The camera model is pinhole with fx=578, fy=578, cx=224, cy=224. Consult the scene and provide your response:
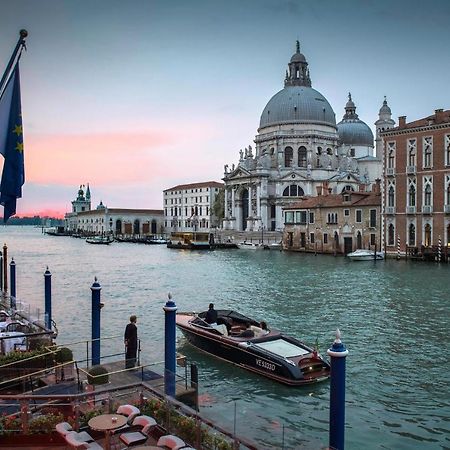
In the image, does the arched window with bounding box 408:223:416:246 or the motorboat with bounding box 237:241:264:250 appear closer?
the arched window with bounding box 408:223:416:246

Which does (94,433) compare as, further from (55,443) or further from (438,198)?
(438,198)

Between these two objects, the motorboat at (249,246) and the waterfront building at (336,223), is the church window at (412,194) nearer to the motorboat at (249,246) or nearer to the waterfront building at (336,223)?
the waterfront building at (336,223)

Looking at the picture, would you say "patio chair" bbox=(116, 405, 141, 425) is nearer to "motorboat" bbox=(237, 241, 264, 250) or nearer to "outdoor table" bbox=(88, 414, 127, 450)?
"outdoor table" bbox=(88, 414, 127, 450)

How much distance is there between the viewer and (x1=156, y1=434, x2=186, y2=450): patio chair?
7.08 metres

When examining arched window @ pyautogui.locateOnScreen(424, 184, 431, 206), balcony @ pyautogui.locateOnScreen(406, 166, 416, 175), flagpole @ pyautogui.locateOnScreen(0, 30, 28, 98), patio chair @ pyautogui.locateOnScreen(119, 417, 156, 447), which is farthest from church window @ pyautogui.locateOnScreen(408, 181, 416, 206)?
patio chair @ pyautogui.locateOnScreen(119, 417, 156, 447)

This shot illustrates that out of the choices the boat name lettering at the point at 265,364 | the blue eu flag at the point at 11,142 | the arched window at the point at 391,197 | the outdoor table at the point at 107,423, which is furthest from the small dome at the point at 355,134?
the outdoor table at the point at 107,423

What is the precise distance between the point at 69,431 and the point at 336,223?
5054 centimetres

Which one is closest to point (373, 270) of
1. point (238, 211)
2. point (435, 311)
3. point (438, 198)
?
point (438, 198)

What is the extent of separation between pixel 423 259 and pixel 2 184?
39469 mm

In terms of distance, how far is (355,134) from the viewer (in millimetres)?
103938

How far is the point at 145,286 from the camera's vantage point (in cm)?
3253

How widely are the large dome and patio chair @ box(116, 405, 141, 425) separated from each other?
87642 mm

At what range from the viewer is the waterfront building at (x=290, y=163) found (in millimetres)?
87688

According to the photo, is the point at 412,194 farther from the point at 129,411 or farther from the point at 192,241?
the point at 129,411
